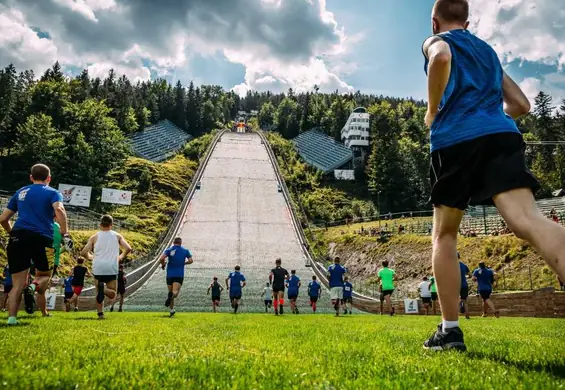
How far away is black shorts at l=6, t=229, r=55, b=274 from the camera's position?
6.64 metres

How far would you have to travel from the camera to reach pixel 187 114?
15075 centimetres

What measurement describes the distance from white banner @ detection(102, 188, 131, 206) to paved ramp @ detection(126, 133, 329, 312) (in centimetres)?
756

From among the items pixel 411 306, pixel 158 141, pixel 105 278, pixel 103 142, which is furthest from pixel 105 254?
pixel 158 141

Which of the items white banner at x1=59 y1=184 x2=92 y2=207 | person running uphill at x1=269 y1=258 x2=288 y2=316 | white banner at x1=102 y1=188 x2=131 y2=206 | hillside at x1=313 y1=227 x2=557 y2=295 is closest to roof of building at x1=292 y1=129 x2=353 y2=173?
white banner at x1=102 y1=188 x2=131 y2=206

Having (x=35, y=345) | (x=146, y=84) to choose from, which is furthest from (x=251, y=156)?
(x=146, y=84)

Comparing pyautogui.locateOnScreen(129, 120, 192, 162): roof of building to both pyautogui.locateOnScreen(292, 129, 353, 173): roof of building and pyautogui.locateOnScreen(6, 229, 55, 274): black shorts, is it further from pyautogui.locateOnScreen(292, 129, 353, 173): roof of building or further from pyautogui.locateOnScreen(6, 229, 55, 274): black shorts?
pyautogui.locateOnScreen(6, 229, 55, 274): black shorts

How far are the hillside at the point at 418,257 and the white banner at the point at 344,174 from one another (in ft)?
128

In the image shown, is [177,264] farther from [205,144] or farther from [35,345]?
[205,144]

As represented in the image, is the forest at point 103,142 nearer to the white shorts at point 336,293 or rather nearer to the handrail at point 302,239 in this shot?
the handrail at point 302,239

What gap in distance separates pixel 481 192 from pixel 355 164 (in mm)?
96295

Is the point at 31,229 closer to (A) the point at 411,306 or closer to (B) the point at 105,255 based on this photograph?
(B) the point at 105,255

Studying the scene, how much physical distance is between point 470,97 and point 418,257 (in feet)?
103

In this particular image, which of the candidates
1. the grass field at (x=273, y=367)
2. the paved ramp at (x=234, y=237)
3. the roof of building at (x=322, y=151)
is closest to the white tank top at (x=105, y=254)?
the grass field at (x=273, y=367)

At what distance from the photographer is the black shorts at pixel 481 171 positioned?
122 inches
